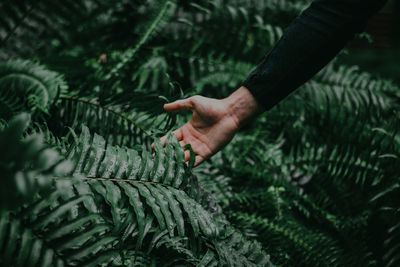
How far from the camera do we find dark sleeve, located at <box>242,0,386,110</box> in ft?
3.26

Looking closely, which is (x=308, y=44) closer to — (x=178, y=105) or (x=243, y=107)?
(x=243, y=107)

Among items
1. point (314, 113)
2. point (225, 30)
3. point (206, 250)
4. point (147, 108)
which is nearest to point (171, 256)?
point (206, 250)

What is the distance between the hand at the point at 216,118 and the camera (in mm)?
1091

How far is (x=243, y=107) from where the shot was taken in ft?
3.66

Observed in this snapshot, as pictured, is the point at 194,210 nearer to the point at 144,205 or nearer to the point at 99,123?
the point at 144,205

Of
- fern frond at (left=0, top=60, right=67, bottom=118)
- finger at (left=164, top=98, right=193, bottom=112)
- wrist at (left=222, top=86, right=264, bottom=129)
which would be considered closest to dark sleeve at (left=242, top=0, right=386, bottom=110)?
wrist at (left=222, top=86, right=264, bottom=129)

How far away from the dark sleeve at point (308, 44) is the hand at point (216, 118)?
4 cm

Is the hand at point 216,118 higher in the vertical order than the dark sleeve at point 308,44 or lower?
lower

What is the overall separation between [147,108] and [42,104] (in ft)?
1.37

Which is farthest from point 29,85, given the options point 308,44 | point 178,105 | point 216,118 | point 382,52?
point 382,52

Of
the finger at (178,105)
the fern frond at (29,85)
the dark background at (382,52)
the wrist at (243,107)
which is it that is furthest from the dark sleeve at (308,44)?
the dark background at (382,52)

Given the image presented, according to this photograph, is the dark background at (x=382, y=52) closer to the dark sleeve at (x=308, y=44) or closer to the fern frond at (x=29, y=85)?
the dark sleeve at (x=308, y=44)

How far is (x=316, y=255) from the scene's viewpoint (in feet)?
3.79

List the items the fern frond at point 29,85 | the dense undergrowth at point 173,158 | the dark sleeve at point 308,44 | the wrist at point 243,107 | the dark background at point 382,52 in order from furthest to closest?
the dark background at point 382,52
the fern frond at point 29,85
the wrist at point 243,107
the dark sleeve at point 308,44
the dense undergrowth at point 173,158
